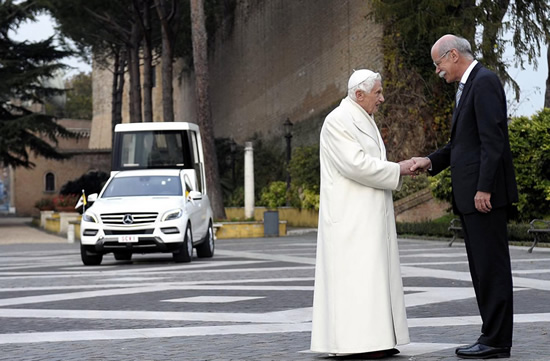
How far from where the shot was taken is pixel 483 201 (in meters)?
6.00

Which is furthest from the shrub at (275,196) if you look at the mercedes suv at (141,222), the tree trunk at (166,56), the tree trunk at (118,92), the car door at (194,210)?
the mercedes suv at (141,222)

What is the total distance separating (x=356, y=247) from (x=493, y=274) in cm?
83

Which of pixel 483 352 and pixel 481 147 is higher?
pixel 481 147

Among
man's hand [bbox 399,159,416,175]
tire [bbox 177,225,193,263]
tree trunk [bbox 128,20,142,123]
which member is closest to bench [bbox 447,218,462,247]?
tire [bbox 177,225,193,263]

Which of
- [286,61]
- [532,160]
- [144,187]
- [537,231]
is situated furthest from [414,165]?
[286,61]

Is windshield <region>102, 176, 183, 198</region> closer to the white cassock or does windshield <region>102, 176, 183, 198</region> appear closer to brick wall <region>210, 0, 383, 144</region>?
the white cassock


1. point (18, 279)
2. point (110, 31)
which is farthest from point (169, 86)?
point (18, 279)

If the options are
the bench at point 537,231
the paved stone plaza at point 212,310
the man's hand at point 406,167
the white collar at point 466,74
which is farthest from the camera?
the bench at point 537,231

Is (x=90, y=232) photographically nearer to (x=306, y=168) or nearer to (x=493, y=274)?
(x=493, y=274)

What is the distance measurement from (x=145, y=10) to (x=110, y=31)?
7013mm

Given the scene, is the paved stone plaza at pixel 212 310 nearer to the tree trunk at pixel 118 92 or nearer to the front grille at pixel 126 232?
the front grille at pixel 126 232

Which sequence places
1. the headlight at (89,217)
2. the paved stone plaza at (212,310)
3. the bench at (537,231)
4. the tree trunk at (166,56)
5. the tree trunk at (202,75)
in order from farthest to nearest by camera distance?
the tree trunk at (166,56), the tree trunk at (202,75), the bench at (537,231), the headlight at (89,217), the paved stone plaza at (212,310)

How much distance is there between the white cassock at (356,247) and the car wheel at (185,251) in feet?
34.6

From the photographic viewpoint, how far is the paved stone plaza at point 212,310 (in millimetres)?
6727
